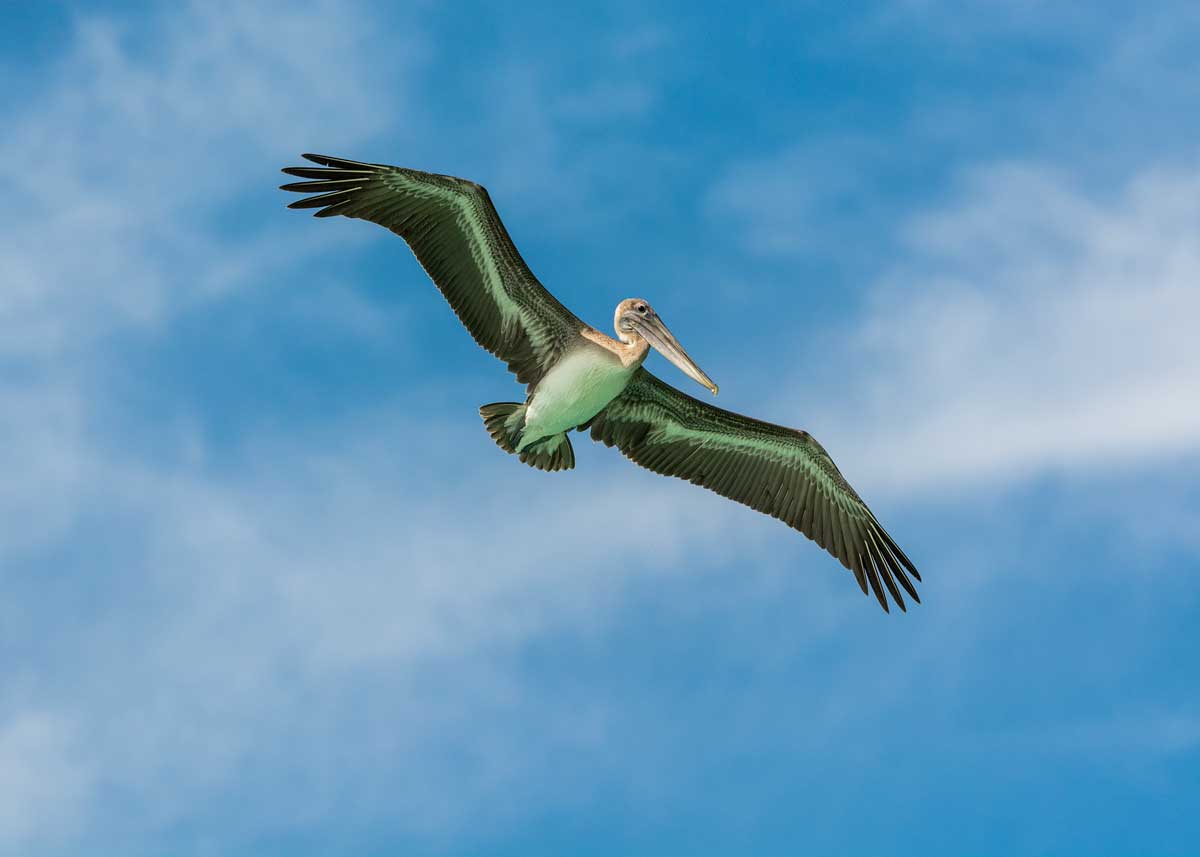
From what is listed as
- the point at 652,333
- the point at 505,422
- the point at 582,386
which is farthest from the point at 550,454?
the point at 652,333

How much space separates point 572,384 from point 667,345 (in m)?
1.73

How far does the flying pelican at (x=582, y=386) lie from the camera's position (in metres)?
17.4

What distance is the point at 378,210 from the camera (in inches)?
690

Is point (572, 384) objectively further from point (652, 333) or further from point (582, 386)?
point (652, 333)

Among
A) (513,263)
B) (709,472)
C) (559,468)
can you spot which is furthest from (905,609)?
(513,263)

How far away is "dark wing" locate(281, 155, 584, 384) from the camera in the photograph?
17.3m

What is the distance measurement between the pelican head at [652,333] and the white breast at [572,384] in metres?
0.90

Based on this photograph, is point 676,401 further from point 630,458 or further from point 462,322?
point 462,322

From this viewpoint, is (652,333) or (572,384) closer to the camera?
(572,384)

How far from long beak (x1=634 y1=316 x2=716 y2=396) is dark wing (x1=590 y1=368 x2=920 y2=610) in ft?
1.61

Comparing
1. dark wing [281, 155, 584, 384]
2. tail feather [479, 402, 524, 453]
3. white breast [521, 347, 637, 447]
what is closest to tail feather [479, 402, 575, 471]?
→ tail feather [479, 402, 524, 453]

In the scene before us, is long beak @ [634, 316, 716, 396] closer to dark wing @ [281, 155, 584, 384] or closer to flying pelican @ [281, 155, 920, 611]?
flying pelican @ [281, 155, 920, 611]

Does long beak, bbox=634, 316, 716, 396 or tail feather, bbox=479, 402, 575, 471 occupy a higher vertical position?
long beak, bbox=634, 316, 716, 396

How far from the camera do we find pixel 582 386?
58.9 feet
